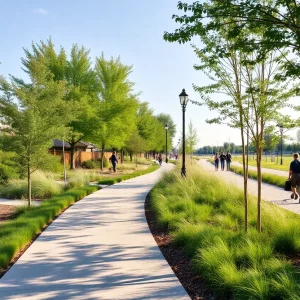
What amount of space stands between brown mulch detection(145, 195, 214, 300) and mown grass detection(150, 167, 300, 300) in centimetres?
11

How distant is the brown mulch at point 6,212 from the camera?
394 inches

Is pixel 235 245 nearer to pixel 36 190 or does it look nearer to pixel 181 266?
pixel 181 266

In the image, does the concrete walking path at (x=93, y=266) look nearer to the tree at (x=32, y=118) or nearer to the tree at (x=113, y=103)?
the tree at (x=32, y=118)

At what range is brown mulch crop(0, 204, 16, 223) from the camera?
1002 cm

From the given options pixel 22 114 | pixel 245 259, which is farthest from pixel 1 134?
pixel 245 259

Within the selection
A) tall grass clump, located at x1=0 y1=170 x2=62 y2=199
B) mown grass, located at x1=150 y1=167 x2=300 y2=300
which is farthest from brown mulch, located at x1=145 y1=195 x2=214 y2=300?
tall grass clump, located at x1=0 y1=170 x2=62 y2=199

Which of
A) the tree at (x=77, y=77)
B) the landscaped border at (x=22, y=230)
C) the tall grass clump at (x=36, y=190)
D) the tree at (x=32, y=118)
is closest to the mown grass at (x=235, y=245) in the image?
the landscaped border at (x=22, y=230)

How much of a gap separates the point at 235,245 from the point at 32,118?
7.53 meters

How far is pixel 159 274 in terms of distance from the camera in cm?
504

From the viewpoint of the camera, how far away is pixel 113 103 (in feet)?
97.9

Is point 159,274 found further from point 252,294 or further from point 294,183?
point 294,183

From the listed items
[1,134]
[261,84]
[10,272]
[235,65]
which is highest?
[235,65]

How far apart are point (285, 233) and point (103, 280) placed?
3.34 meters

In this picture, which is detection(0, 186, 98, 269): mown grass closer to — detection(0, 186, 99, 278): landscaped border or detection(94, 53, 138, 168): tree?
detection(0, 186, 99, 278): landscaped border
